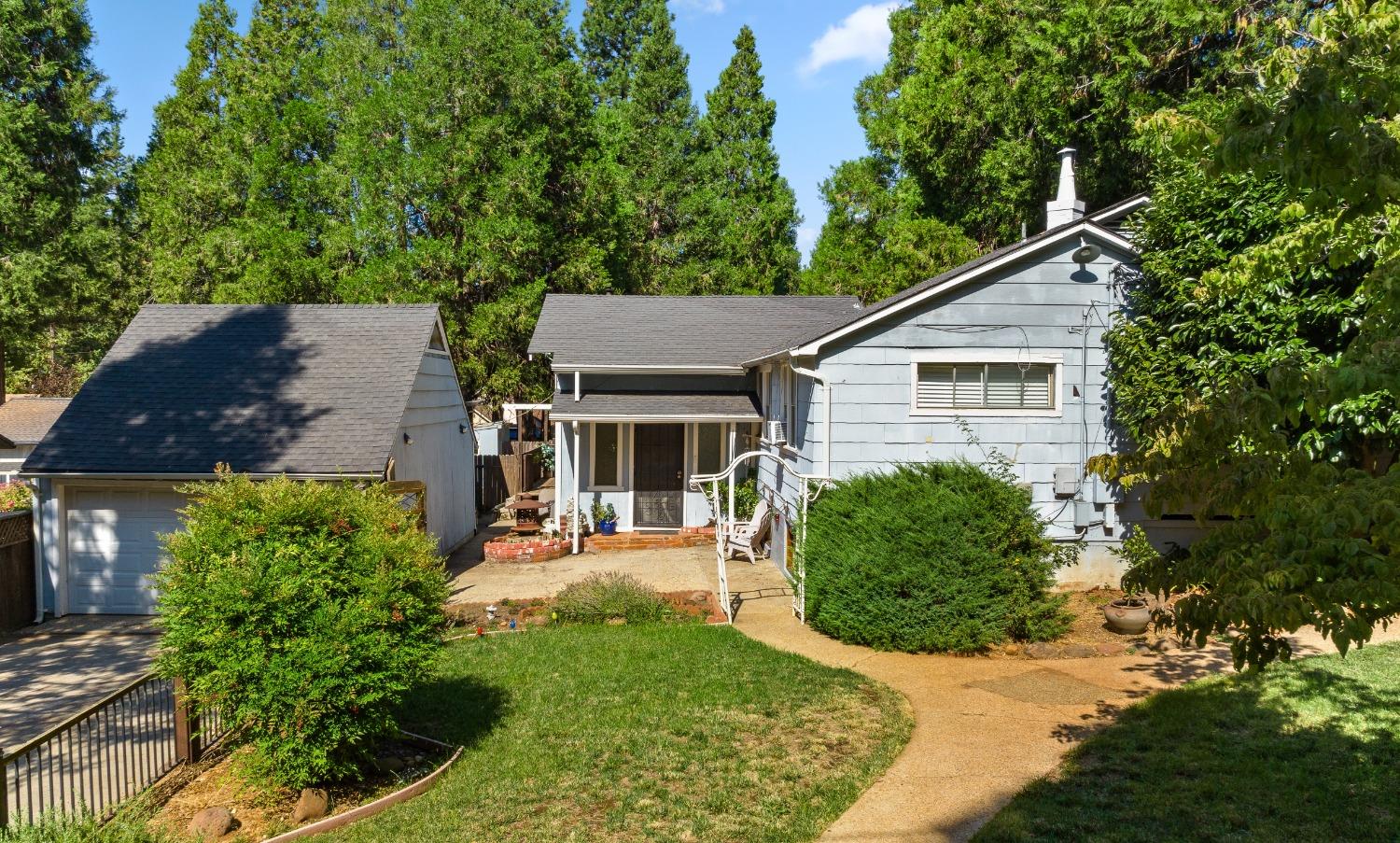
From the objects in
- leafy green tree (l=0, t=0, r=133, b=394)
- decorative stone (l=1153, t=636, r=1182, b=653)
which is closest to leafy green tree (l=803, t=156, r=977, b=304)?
decorative stone (l=1153, t=636, r=1182, b=653)

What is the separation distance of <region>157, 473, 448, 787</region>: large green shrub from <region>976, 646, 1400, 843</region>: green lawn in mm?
4735

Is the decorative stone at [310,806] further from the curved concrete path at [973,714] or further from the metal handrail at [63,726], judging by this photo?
the curved concrete path at [973,714]

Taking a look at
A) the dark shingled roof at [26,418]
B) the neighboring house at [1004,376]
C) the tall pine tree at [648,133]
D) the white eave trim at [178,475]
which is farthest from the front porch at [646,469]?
the dark shingled roof at [26,418]

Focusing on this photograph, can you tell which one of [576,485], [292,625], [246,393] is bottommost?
[292,625]

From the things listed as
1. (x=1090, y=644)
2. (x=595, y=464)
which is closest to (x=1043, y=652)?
(x=1090, y=644)

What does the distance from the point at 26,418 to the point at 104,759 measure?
82.0 ft

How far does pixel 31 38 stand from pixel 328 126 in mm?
10426

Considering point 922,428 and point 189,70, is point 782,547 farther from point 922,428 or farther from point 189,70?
point 189,70

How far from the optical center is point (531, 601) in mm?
13492

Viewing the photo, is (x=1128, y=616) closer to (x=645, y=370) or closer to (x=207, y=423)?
(x=645, y=370)

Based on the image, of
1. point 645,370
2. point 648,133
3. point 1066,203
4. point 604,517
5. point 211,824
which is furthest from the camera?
point 648,133

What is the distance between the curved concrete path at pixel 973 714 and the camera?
6629mm

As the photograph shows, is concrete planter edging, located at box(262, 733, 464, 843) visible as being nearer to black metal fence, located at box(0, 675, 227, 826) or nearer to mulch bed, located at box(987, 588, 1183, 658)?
black metal fence, located at box(0, 675, 227, 826)

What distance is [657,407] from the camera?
1828 centimetres
